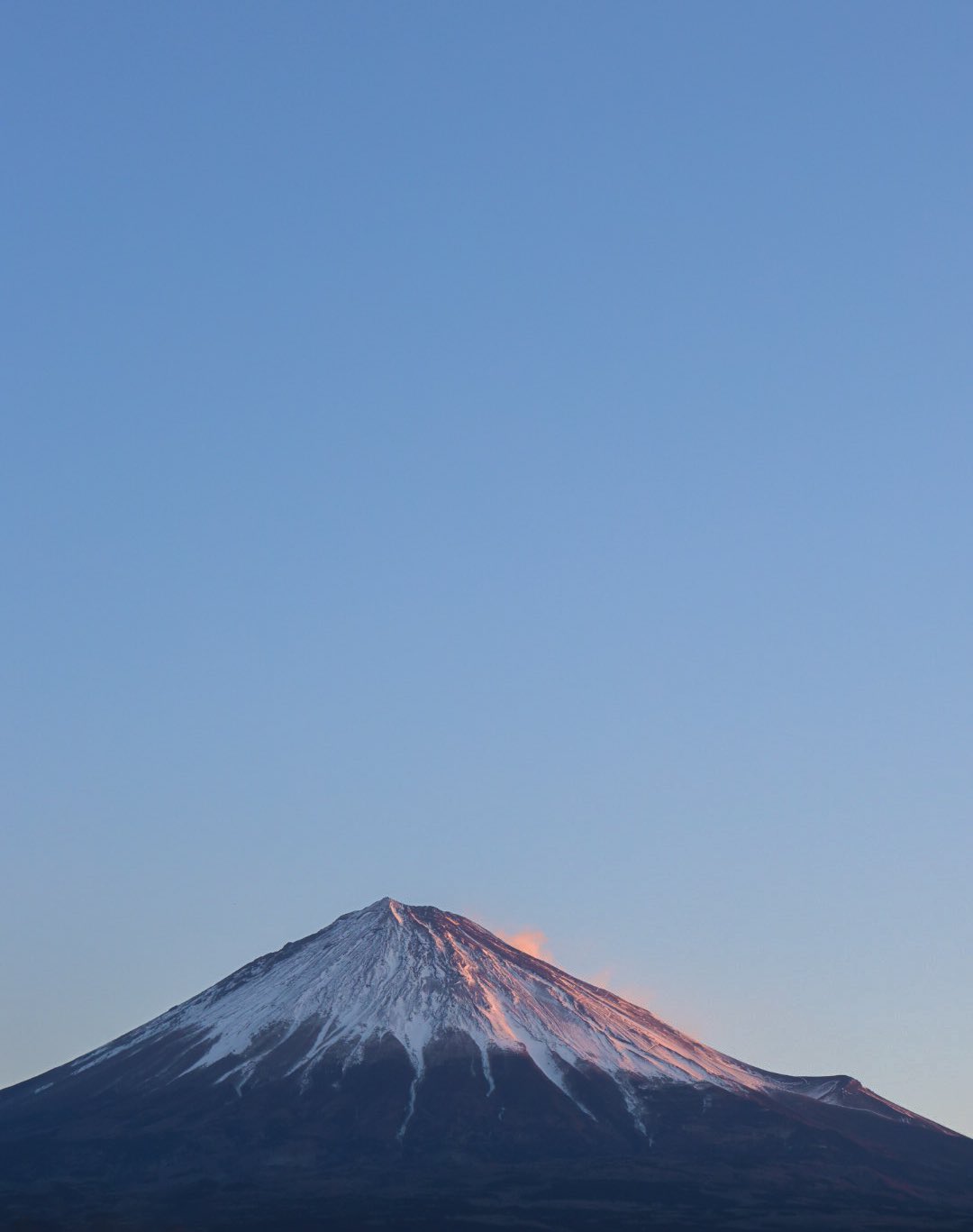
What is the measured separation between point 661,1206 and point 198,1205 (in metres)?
52.3

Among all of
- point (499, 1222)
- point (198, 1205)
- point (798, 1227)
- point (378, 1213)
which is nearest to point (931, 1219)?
point (798, 1227)

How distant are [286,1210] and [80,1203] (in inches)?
985

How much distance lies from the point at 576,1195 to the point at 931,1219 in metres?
40.3

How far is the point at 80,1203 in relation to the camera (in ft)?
655

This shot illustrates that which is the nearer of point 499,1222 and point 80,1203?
point 499,1222

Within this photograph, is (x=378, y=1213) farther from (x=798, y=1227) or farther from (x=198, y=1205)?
(x=798, y=1227)

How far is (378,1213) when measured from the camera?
19038cm

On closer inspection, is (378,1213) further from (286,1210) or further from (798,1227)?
(798,1227)

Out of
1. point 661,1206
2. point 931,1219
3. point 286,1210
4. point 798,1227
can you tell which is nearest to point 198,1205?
point 286,1210

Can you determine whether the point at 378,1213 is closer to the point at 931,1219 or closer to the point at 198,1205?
the point at 198,1205

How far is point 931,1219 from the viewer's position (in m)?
197

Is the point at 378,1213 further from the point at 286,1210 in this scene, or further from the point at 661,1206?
the point at 661,1206

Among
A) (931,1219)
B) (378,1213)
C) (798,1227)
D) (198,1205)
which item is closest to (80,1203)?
(198,1205)

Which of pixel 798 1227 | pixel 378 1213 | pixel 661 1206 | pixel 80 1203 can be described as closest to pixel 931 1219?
pixel 798 1227
